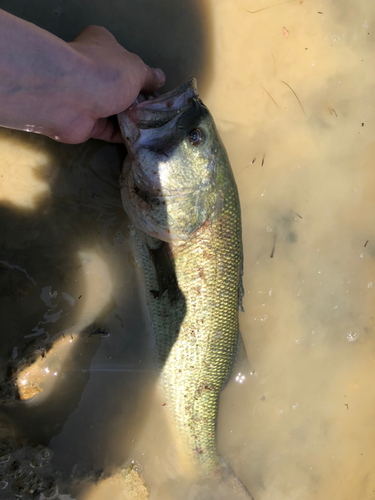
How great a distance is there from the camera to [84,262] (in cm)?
281

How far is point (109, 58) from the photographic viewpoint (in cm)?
212

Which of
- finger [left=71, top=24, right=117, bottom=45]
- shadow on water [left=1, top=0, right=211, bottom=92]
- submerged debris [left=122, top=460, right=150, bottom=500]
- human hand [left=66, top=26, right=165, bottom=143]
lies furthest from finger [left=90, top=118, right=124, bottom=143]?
submerged debris [left=122, top=460, right=150, bottom=500]

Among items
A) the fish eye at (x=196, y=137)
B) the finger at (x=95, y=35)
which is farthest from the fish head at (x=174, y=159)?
the finger at (x=95, y=35)

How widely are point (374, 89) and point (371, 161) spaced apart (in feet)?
2.55

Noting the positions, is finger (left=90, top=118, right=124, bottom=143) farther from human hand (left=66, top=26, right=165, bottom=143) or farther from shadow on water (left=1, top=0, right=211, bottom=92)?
shadow on water (left=1, top=0, right=211, bottom=92)

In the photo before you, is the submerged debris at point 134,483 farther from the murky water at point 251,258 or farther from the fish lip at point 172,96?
the fish lip at point 172,96

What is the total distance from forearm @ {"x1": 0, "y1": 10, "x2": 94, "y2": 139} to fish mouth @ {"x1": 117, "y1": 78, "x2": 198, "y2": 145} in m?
0.34

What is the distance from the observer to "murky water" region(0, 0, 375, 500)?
2.69m

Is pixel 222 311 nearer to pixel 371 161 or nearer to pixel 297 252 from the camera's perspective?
pixel 297 252

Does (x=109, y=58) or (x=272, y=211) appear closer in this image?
(x=109, y=58)

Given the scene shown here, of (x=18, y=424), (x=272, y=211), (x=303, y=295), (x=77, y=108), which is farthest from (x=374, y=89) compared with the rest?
(x=18, y=424)

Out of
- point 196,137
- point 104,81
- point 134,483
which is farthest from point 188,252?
point 134,483

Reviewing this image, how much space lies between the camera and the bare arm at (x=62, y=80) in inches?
65.8

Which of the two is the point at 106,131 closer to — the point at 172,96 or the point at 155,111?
the point at 155,111
